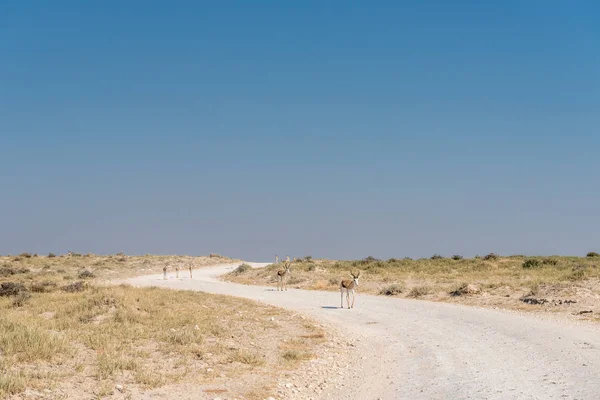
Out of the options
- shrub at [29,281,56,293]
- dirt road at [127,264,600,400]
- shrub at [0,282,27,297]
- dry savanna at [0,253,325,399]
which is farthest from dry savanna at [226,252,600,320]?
shrub at [0,282,27,297]

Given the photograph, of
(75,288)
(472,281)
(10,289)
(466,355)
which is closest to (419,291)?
(472,281)

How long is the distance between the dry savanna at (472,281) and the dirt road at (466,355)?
152 inches

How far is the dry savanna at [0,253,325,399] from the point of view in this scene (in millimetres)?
11625

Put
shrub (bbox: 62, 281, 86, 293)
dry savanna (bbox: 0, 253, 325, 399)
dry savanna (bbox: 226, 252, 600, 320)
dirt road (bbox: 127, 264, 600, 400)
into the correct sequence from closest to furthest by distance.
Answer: dirt road (bbox: 127, 264, 600, 400)
dry savanna (bbox: 0, 253, 325, 399)
dry savanna (bbox: 226, 252, 600, 320)
shrub (bbox: 62, 281, 86, 293)

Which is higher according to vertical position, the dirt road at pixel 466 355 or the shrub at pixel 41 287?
the shrub at pixel 41 287

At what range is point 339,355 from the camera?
16078mm

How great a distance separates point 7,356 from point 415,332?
12760 mm

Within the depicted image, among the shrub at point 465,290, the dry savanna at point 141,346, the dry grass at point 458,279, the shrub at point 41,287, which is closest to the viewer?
the dry savanna at point 141,346

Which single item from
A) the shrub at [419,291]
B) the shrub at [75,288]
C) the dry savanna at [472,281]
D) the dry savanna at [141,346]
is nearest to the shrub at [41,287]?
the shrub at [75,288]

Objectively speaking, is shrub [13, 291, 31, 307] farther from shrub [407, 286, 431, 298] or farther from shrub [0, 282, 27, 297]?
shrub [407, 286, 431, 298]

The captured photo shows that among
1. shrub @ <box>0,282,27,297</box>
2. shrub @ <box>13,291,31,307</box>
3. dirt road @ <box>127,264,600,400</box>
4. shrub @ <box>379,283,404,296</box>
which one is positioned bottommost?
dirt road @ <box>127,264,600,400</box>

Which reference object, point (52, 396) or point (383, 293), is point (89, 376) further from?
point (383, 293)

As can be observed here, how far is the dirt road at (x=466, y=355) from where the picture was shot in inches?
451

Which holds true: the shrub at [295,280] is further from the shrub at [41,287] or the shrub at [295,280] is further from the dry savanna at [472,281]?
the shrub at [41,287]
